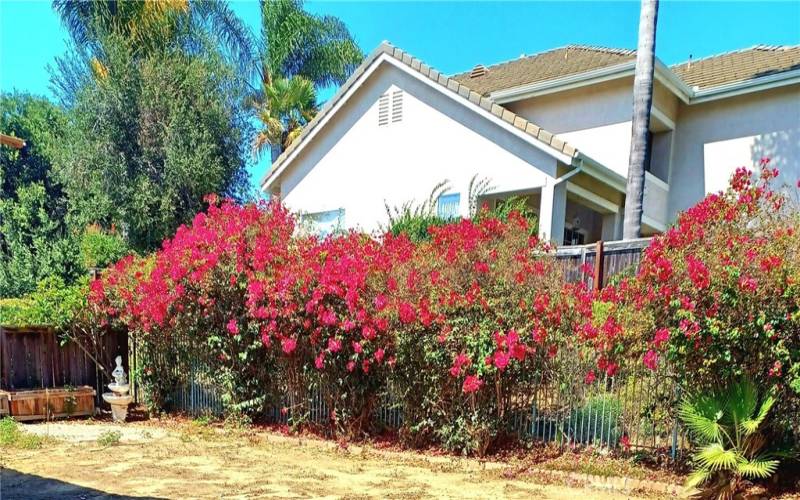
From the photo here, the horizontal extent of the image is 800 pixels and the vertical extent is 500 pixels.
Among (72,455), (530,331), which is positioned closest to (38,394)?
(72,455)

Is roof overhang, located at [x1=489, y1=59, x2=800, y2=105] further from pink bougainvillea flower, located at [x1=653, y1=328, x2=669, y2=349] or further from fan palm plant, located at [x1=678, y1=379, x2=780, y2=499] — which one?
fan palm plant, located at [x1=678, y1=379, x2=780, y2=499]

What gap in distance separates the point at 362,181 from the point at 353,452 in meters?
8.95

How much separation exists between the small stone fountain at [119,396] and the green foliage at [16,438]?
4.32ft

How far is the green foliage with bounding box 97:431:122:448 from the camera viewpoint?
7.44m

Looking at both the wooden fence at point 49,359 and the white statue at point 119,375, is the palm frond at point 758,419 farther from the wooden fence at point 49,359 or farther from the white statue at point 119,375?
the wooden fence at point 49,359

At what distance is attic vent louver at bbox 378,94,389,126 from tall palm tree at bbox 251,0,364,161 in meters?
7.74

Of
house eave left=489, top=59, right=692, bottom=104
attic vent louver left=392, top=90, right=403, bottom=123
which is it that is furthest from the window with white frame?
house eave left=489, top=59, right=692, bottom=104

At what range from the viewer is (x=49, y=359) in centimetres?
939

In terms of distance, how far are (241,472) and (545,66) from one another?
1384cm

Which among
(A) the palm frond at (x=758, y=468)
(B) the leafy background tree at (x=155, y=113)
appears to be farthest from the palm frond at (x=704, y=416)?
(B) the leafy background tree at (x=155, y=113)

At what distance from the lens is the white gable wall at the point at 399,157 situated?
1264 cm

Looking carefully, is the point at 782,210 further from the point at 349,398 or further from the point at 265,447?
the point at 265,447

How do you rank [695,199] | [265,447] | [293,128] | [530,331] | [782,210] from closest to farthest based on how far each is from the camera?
[782,210] < [530,331] < [265,447] < [695,199] < [293,128]

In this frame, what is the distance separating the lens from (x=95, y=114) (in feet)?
58.4
